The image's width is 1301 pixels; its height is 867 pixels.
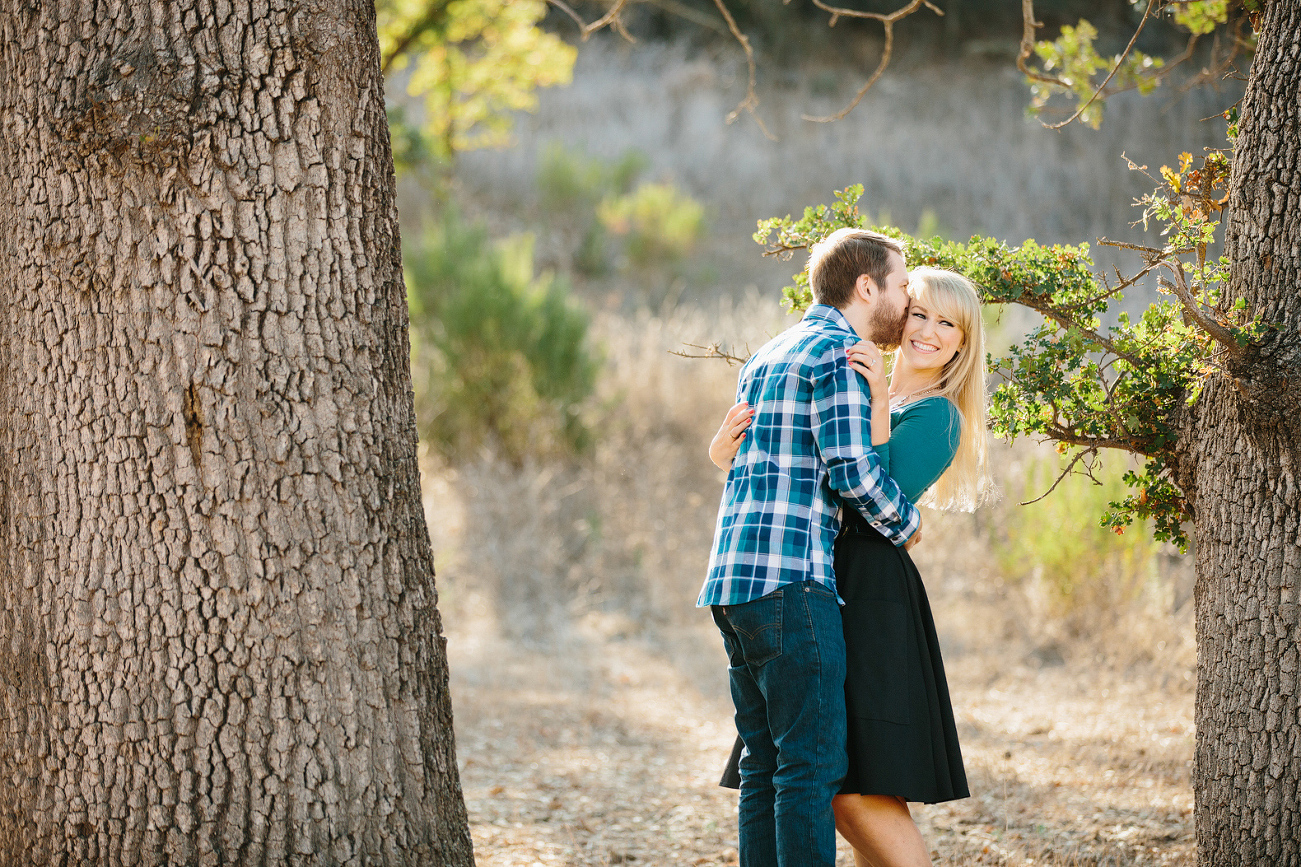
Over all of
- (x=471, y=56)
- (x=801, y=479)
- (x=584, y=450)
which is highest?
(x=471, y=56)

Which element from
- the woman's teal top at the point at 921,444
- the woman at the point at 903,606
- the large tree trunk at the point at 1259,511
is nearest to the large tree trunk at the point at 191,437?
the woman at the point at 903,606

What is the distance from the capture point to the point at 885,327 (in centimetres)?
241

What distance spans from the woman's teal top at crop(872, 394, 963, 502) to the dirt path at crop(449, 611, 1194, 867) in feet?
4.37

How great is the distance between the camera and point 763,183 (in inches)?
623

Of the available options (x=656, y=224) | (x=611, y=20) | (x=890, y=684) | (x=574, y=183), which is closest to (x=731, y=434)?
(x=890, y=684)

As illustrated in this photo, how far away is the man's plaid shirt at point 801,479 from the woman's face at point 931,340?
0.92ft

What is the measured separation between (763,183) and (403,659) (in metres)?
14.5

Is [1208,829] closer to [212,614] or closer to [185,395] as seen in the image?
[212,614]

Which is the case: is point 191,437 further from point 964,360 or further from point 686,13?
point 686,13

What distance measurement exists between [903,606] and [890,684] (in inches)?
6.7

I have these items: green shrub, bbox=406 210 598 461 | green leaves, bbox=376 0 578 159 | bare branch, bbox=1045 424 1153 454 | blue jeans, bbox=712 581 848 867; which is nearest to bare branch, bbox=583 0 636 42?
bare branch, bbox=1045 424 1153 454

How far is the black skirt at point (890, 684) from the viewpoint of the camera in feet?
7.11

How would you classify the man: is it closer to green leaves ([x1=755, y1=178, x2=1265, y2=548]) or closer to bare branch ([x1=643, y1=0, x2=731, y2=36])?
green leaves ([x1=755, y1=178, x2=1265, y2=548])

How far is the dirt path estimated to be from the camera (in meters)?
3.12
